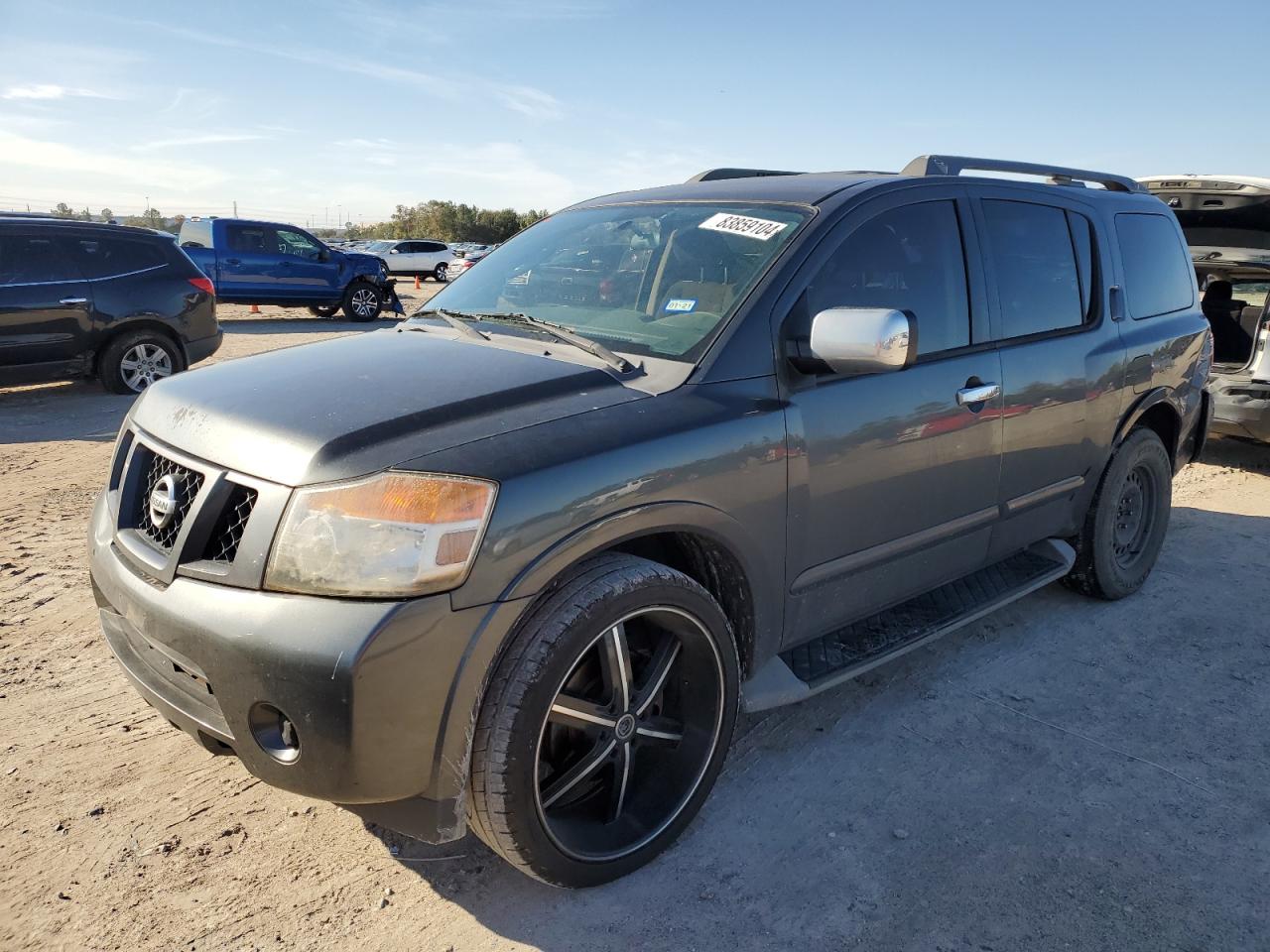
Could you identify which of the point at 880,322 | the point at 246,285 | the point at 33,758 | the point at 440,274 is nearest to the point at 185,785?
the point at 33,758

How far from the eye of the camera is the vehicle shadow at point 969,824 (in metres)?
2.43

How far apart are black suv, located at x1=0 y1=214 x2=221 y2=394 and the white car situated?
25.3 m

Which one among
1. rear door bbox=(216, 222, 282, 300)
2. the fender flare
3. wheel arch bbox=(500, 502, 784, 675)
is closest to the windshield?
wheel arch bbox=(500, 502, 784, 675)

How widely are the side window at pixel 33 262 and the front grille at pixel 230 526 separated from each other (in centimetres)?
798

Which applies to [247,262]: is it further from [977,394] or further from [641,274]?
[977,394]

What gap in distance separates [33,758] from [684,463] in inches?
92.2

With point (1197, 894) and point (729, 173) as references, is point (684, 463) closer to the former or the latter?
point (1197, 894)

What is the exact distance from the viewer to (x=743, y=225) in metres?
3.15

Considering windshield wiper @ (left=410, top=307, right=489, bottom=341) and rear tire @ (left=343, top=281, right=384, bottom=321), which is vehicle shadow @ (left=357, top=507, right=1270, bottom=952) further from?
rear tire @ (left=343, top=281, right=384, bottom=321)

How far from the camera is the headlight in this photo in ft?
6.79

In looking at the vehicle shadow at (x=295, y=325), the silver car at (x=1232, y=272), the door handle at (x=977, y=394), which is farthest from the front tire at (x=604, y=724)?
the vehicle shadow at (x=295, y=325)

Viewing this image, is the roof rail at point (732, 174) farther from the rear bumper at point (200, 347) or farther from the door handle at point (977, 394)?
the rear bumper at point (200, 347)

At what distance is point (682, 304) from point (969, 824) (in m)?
1.84

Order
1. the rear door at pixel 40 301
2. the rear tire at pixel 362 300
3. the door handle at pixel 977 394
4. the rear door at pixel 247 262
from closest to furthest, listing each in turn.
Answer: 1. the door handle at pixel 977 394
2. the rear door at pixel 40 301
3. the rear door at pixel 247 262
4. the rear tire at pixel 362 300
